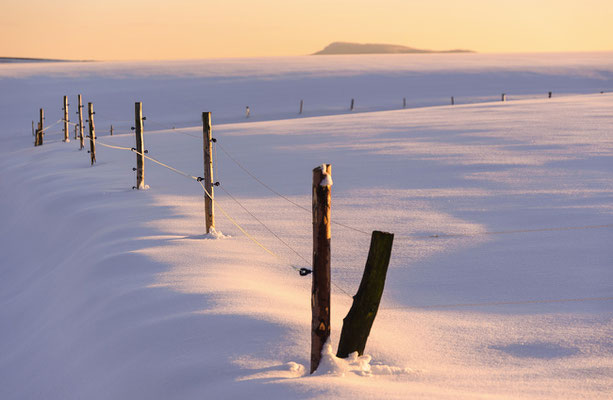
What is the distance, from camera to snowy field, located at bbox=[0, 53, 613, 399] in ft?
18.4

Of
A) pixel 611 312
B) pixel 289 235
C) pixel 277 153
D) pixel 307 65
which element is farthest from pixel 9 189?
pixel 307 65

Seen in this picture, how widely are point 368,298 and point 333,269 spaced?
3.60m

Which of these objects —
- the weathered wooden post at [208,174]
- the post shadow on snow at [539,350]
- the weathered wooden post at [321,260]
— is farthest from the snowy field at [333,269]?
the weathered wooden post at [208,174]

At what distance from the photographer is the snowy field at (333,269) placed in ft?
18.4

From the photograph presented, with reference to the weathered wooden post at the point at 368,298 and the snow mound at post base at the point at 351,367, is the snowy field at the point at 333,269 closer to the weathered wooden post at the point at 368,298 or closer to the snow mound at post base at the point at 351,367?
the snow mound at post base at the point at 351,367

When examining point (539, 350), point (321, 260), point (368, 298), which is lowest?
point (539, 350)

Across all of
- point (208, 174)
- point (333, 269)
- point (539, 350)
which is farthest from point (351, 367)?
point (208, 174)

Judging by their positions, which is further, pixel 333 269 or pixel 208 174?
pixel 208 174

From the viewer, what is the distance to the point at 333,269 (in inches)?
354

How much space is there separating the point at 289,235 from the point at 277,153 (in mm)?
9006

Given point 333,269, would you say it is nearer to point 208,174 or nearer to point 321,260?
point 208,174

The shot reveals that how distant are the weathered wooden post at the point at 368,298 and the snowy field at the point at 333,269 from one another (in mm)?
199

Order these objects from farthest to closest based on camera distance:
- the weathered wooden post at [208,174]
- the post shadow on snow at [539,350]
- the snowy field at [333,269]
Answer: the weathered wooden post at [208,174], the post shadow on snow at [539,350], the snowy field at [333,269]

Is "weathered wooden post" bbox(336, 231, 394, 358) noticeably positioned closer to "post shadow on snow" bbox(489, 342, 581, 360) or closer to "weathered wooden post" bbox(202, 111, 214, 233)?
"post shadow on snow" bbox(489, 342, 581, 360)
